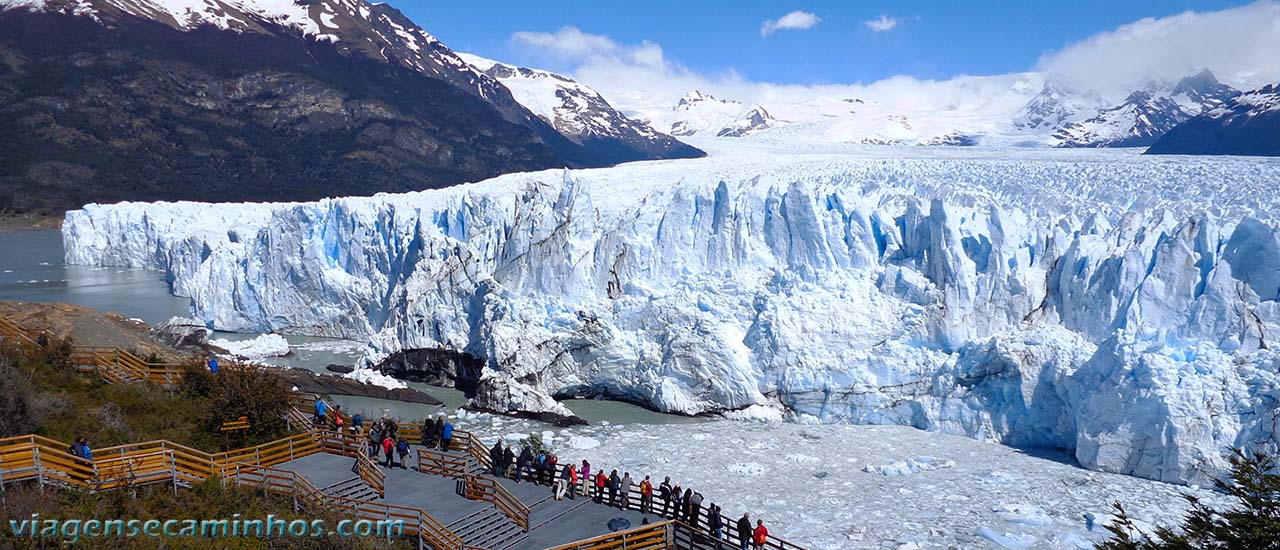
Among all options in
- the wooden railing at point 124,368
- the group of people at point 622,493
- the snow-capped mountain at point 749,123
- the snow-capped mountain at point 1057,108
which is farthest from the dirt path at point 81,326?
the snow-capped mountain at point 749,123

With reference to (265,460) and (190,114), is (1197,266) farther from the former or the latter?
(190,114)

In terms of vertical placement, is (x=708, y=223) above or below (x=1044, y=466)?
above

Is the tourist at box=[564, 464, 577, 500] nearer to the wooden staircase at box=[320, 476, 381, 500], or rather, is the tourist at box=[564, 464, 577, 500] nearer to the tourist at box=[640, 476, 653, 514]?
the tourist at box=[640, 476, 653, 514]

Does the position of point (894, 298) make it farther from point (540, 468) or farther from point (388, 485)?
point (388, 485)

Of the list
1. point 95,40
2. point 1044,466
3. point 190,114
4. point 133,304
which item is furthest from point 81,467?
point 95,40

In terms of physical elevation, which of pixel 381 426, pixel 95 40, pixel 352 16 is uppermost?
pixel 352 16

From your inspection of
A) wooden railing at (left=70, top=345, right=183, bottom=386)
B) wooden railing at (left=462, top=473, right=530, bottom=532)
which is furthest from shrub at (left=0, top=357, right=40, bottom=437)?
wooden railing at (left=462, top=473, right=530, bottom=532)
